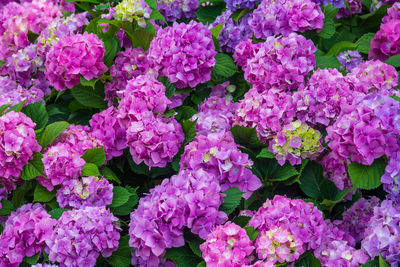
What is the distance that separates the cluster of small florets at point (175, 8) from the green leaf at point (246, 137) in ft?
4.44

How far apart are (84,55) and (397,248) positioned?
1758mm

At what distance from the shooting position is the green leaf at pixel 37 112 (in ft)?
8.70

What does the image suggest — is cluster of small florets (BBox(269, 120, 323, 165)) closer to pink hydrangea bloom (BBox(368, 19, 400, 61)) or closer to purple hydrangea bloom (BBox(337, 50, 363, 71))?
purple hydrangea bloom (BBox(337, 50, 363, 71))

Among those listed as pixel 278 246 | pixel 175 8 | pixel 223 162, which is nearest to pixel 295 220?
pixel 278 246

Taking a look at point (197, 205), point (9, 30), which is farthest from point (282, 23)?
point (9, 30)

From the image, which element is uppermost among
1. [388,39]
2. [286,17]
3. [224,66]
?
[286,17]

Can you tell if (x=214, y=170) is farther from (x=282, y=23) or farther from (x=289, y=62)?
(x=282, y=23)

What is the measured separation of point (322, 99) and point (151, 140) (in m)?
0.79

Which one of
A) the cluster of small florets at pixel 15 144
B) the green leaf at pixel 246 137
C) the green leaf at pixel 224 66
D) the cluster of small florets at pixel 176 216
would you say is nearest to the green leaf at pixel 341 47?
the green leaf at pixel 224 66

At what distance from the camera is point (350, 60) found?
111 inches

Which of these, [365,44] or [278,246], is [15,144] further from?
[365,44]

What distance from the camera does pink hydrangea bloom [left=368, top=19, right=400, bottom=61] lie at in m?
2.73

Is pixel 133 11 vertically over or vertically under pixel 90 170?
over

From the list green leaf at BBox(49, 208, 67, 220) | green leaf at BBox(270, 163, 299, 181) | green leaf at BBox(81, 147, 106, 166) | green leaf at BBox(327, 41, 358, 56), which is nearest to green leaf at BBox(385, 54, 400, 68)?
green leaf at BBox(327, 41, 358, 56)
